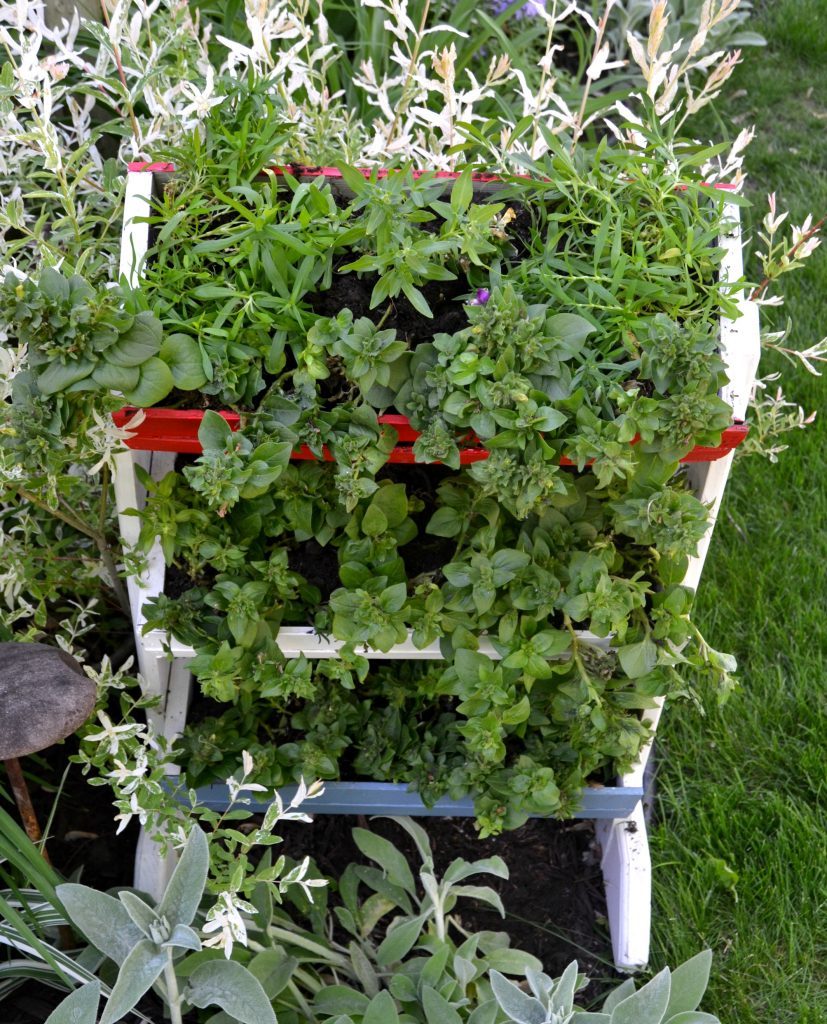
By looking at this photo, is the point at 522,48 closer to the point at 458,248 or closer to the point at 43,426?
the point at 458,248

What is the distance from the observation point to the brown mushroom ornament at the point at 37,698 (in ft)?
3.86

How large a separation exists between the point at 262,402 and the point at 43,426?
0.79ft

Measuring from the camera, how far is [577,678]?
143cm

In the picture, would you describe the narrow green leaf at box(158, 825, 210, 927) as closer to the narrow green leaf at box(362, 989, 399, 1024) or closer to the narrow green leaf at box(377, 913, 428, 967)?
the narrow green leaf at box(362, 989, 399, 1024)

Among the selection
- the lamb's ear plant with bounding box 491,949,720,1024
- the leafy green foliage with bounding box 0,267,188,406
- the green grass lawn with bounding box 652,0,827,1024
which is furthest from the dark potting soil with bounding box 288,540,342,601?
the green grass lawn with bounding box 652,0,827,1024

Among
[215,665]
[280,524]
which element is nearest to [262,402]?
[280,524]

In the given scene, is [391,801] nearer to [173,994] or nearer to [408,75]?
[173,994]

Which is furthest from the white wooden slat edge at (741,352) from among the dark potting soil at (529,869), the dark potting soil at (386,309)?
the dark potting soil at (529,869)

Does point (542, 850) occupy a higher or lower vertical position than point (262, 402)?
lower

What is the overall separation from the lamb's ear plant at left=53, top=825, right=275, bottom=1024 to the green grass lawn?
0.84 meters

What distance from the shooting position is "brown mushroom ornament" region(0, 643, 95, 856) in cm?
118

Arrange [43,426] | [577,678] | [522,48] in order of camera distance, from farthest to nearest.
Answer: [522,48]
[577,678]
[43,426]

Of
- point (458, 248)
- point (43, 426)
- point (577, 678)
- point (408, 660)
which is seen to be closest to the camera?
point (43, 426)

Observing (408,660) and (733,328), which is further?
(408,660)
